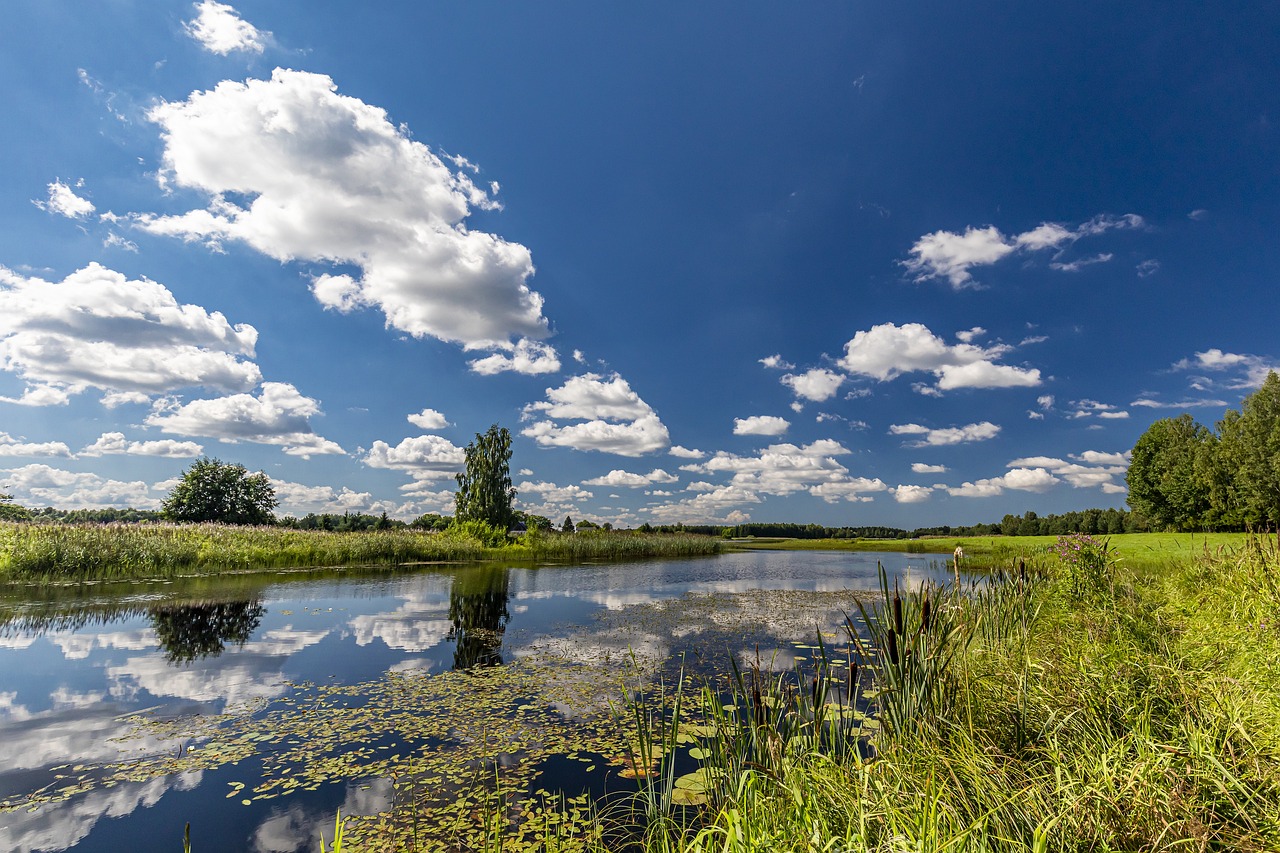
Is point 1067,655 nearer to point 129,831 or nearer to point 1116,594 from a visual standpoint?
point 1116,594

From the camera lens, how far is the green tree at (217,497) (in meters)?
44.5

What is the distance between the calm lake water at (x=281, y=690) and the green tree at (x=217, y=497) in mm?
35373

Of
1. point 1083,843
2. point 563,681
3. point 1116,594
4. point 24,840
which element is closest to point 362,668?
point 563,681

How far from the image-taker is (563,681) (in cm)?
856

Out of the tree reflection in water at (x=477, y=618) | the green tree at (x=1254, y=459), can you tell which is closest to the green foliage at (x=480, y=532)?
the tree reflection in water at (x=477, y=618)

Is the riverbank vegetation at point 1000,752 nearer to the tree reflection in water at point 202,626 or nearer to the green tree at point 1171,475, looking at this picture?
the tree reflection in water at point 202,626

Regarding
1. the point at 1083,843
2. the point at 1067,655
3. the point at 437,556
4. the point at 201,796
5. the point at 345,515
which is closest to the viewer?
the point at 1083,843

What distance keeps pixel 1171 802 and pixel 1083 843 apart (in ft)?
2.01

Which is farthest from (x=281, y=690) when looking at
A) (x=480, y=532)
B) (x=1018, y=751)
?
(x=480, y=532)

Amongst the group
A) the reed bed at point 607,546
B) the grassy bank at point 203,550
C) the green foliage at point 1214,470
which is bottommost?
the reed bed at point 607,546

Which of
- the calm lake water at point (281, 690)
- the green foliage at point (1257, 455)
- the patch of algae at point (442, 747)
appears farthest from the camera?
the green foliage at point (1257, 455)

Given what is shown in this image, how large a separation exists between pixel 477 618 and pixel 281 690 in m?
6.17

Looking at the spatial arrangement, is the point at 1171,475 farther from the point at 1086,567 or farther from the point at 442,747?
the point at 442,747

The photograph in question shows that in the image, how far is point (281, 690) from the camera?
7.86 m
